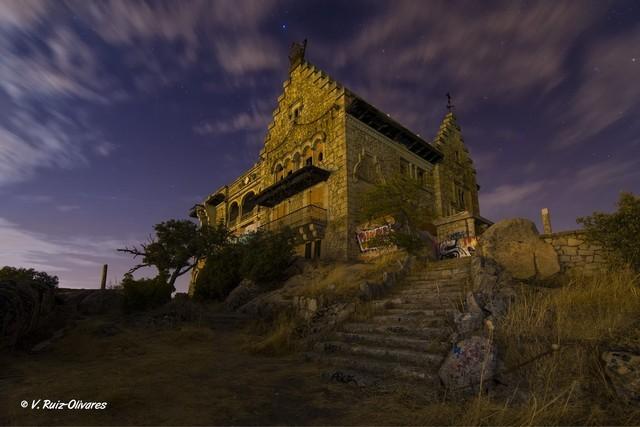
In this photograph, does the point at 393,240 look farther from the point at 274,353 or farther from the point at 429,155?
the point at 429,155

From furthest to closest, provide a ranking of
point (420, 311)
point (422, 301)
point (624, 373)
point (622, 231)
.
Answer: point (622, 231) → point (422, 301) → point (420, 311) → point (624, 373)

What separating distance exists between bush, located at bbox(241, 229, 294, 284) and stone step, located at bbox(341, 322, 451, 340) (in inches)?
355

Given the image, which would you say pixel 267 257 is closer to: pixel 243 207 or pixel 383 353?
pixel 383 353

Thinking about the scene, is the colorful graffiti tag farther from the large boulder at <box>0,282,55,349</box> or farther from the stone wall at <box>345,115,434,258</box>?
the large boulder at <box>0,282,55,349</box>

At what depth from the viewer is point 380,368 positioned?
15.8 feet

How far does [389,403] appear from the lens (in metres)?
3.71

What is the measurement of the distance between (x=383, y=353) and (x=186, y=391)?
10.1 ft

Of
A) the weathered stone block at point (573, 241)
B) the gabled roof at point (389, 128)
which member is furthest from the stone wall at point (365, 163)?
the weathered stone block at point (573, 241)

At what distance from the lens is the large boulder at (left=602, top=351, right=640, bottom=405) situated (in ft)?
10.1

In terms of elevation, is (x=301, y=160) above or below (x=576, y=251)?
above

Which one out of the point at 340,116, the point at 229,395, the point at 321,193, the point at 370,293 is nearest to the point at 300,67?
the point at 340,116

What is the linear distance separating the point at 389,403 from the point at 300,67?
25853mm

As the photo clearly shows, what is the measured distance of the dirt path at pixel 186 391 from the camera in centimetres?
325

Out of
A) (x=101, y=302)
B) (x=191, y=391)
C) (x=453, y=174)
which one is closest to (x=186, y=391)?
(x=191, y=391)
